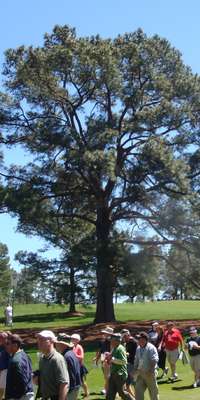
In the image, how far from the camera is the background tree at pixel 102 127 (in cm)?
3122

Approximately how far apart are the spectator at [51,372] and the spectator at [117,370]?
447 centimetres

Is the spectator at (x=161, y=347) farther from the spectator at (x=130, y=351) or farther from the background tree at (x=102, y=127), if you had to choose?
the background tree at (x=102, y=127)

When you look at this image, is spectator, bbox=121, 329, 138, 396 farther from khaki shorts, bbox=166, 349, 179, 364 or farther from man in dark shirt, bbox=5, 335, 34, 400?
man in dark shirt, bbox=5, 335, 34, 400

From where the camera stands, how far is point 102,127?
1238 inches

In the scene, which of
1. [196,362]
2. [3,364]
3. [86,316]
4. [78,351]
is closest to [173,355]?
[196,362]

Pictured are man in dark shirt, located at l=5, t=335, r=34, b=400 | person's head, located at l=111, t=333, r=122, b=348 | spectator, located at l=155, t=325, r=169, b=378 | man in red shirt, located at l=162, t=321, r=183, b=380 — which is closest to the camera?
man in dark shirt, located at l=5, t=335, r=34, b=400

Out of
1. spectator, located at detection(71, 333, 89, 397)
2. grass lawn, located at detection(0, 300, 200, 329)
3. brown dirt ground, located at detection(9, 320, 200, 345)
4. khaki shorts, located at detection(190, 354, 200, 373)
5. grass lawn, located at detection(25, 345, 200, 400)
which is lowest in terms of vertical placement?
grass lawn, located at detection(25, 345, 200, 400)

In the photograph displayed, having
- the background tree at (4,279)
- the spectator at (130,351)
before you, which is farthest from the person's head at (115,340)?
the background tree at (4,279)


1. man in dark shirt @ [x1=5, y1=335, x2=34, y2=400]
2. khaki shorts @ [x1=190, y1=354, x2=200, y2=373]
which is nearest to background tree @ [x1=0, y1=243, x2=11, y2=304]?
khaki shorts @ [x1=190, y1=354, x2=200, y2=373]

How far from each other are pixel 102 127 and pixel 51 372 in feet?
78.8

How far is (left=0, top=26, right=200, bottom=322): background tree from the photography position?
31.2m

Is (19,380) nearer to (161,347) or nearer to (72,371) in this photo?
(72,371)

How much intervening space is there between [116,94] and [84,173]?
15.2 feet

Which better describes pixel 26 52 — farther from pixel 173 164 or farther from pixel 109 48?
pixel 173 164
